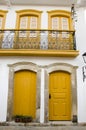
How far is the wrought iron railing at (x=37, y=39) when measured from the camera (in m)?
11.3

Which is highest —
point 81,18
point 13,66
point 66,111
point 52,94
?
point 81,18

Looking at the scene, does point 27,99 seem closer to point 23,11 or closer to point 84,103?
point 84,103

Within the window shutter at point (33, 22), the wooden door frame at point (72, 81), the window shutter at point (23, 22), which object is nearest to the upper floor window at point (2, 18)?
the window shutter at point (23, 22)

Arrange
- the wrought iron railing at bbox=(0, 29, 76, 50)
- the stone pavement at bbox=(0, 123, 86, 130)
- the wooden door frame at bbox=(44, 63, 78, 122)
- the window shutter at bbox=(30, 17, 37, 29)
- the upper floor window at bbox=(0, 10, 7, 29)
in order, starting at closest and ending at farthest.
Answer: the stone pavement at bbox=(0, 123, 86, 130) → the wooden door frame at bbox=(44, 63, 78, 122) → the wrought iron railing at bbox=(0, 29, 76, 50) → the upper floor window at bbox=(0, 10, 7, 29) → the window shutter at bbox=(30, 17, 37, 29)

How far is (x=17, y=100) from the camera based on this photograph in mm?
11086

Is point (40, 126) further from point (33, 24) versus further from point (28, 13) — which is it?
point (28, 13)

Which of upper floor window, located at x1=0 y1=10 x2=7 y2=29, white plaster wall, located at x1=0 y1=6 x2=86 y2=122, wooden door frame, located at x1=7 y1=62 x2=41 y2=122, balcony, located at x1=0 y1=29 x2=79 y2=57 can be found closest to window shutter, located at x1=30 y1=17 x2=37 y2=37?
balcony, located at x1=0 y1=29 x2=79 y2=57

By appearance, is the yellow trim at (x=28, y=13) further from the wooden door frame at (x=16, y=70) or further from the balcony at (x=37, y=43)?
the wooden door frame at (x=16, y=70)

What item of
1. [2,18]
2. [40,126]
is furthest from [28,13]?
[40,126]

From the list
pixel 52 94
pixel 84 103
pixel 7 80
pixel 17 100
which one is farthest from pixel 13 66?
pixel 84 103

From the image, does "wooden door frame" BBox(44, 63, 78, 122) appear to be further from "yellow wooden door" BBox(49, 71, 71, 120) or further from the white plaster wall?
"yellow wooden door" BBox(49, 71, 71, 120)

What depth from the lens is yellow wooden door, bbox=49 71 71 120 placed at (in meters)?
11.0

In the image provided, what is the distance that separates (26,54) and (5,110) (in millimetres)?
2999

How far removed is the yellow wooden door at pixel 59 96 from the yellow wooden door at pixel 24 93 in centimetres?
91
